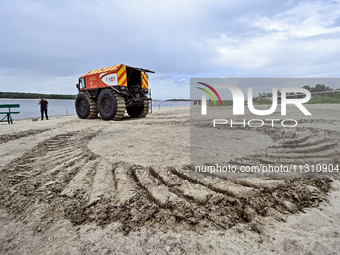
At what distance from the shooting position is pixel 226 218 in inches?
84.0

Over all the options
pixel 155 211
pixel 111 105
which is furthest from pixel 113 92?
pixel 155 211

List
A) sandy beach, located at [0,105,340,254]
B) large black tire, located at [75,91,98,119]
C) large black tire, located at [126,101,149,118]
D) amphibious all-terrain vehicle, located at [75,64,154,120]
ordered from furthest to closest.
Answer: large black tire, located at [126,101,149,118]
large black tire, located at [75,91,98,119]
amphibious all-terrain vehicle, located at [75,64,154,120]
sandy beach, located at [0,105,340,254]

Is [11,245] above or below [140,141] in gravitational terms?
below

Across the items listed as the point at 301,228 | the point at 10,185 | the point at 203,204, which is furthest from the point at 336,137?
the point at 10,185

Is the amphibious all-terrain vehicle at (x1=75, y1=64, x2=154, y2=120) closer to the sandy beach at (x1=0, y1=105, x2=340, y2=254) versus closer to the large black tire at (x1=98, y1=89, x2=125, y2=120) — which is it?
the large black tire at (x1=98, y1=89, x2=125, y2=120)

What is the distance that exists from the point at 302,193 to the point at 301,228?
0.81m

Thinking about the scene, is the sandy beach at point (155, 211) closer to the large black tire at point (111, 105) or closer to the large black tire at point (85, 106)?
the large black tire at point (111, 105)

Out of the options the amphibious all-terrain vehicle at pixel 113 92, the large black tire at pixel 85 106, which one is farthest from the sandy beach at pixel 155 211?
the large black tire at pixel 85 106

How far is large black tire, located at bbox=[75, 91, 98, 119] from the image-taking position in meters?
12.4

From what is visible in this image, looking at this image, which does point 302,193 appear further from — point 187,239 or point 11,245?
point 11,245

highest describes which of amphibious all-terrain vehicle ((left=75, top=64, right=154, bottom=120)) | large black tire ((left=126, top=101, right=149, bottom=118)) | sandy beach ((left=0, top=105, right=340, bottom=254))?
amphibious all-terrain vehicle ((left=75, top=64, right=154, bottom=120))

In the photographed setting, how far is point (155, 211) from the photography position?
228 centimetres

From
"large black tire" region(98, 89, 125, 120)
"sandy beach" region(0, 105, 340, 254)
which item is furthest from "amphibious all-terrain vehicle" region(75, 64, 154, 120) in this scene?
"sandy beach" region(0, 105, 340, 254)

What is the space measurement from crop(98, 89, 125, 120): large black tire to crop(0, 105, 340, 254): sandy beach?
6.87 m
